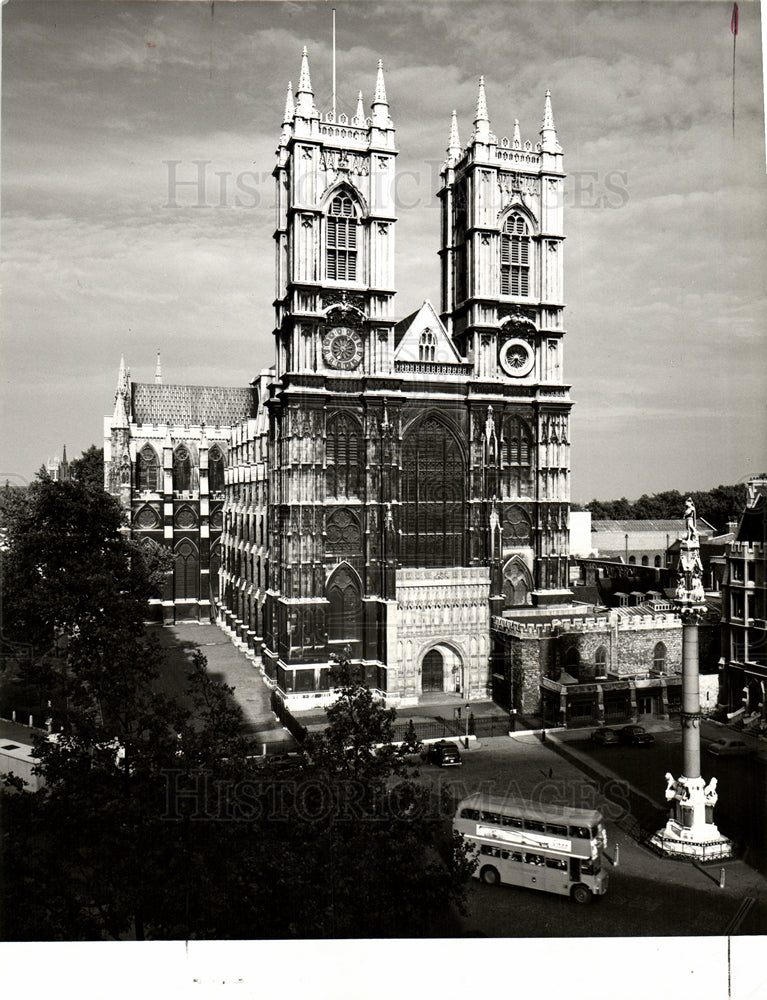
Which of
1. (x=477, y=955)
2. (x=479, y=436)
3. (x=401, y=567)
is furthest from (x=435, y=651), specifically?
(x=477, y=955)

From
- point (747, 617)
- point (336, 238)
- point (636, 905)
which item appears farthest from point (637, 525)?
point (636, 905)

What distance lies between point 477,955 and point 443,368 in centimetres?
3191

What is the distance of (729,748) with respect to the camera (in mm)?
33000

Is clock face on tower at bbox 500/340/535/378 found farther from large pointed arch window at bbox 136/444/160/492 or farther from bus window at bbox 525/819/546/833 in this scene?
large pointed arch window at bbox 136/444/160/492

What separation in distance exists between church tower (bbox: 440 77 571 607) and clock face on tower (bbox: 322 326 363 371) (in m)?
7.01

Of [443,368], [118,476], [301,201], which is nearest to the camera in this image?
[301,201]

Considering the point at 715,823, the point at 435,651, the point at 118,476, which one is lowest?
the point at 715,823

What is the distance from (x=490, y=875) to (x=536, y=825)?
203cm

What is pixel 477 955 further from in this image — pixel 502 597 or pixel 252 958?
pixel 502 597

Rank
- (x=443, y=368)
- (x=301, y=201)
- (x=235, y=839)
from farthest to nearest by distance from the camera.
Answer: (x=443, y=368), (x=301, y=201), (x=235, y=839)

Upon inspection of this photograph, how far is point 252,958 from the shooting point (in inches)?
662

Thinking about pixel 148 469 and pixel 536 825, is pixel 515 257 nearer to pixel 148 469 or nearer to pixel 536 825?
pixel 536 825

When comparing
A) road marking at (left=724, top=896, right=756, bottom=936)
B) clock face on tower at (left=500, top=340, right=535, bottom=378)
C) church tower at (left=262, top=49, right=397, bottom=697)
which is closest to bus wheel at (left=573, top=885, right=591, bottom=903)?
road marking at (left=724, top=896, right=756, bottom=936)

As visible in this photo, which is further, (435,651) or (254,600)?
(254,600)
